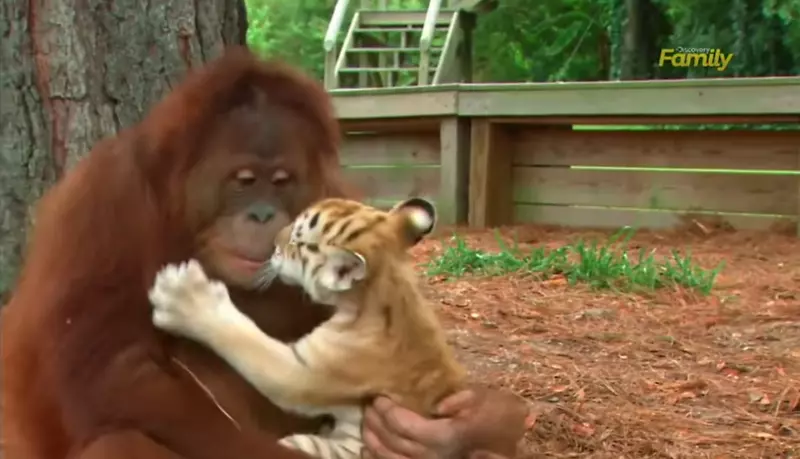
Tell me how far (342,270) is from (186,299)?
414 mm

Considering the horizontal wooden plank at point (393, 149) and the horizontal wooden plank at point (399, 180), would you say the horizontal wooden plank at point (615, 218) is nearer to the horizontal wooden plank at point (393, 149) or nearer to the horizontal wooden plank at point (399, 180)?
the horizontal wooden plank at point (399, 180)

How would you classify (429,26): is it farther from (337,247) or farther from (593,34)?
(337,247)

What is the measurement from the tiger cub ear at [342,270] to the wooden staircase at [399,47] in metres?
11.9

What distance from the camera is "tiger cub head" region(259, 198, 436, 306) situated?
2.56 metres

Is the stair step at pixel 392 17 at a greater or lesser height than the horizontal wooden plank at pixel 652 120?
greater

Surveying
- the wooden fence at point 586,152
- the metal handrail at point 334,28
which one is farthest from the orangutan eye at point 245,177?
the metal handrail at point 334,28

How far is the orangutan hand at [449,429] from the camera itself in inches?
108

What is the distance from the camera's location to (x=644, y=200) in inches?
364

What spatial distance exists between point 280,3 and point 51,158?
17350 mm

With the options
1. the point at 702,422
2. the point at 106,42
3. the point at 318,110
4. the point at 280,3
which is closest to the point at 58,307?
the point at 318,110

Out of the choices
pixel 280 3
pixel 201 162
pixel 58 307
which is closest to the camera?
pixel 58 307

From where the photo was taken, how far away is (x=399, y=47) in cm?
1623

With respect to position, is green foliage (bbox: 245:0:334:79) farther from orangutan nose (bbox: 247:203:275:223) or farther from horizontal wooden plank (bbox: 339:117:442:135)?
orangutan nose (bbox: 247:203:275:223)

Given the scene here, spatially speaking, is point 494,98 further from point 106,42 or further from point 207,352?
point 207,352
